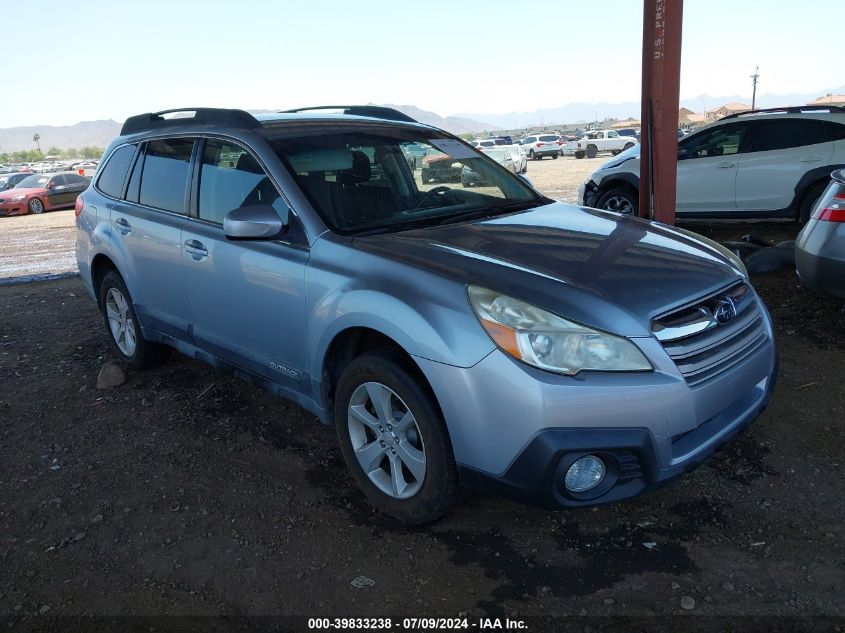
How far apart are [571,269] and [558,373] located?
1.74ft

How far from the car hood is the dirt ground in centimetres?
96

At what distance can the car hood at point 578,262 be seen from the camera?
8.65 ft

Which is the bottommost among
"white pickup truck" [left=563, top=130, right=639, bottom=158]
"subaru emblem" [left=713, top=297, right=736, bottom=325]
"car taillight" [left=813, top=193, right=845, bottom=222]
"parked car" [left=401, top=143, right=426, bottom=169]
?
"white pickup truck" [left=563, top=130, right=639, bottom=158]

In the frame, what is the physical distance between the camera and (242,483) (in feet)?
11.7

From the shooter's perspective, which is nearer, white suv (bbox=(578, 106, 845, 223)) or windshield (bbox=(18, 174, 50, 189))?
white suv (bbox=(578, 106, 845, 223))

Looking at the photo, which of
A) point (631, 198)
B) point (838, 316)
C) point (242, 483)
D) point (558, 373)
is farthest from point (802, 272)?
point (631, 198)

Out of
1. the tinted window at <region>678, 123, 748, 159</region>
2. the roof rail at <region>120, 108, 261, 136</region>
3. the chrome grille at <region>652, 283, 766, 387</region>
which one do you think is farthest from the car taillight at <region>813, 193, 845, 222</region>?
the tinted window at <region>678, 123, 748, 159</region>

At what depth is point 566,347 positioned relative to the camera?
2.56 metres

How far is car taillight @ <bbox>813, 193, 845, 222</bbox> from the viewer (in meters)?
4.41

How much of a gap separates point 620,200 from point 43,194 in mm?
18631

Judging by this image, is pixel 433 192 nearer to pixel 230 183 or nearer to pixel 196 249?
pixel 230 183

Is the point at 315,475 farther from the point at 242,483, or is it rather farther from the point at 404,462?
the point at 404,462

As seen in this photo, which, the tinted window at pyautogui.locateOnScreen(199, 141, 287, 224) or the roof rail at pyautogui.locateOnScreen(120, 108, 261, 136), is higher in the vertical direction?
the roof rail at pyautogui.locateOnScreen(120, 108, 261, 136)

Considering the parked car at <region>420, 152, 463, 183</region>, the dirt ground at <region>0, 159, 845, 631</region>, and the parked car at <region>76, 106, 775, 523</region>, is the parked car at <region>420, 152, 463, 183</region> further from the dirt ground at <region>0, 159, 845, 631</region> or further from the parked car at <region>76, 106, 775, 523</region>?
the dirt ground at <region>0, 159, 845, 631</region>
